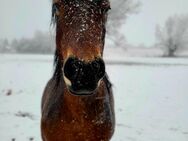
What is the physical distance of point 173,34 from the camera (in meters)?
9.91

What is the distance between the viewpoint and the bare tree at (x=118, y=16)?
1061cm

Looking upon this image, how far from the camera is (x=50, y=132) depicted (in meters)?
1.70

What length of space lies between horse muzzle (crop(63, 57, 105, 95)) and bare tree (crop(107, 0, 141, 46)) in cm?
905

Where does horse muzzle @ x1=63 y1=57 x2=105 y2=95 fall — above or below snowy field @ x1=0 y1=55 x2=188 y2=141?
above

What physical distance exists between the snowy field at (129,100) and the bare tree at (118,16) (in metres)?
2.75

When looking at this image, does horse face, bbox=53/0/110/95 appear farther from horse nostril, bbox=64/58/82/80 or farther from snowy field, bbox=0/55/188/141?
snowy field, bbox=0/55/188/141

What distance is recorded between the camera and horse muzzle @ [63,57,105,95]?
Answer: 49.7 inches

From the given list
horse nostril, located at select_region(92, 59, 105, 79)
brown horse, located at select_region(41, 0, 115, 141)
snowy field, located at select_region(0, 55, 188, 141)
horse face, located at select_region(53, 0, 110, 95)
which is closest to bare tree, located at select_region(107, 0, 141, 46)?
snowy field, located at select_region(0, 55, 188, 141)

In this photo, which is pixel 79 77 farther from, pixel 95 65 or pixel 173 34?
pixel 173 34

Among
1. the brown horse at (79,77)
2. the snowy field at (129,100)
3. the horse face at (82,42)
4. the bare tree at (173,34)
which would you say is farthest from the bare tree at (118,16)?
the horse face at (82,42)

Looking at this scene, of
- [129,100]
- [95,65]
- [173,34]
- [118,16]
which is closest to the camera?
[95,65]

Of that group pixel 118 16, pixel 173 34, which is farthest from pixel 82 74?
pixel 118 16

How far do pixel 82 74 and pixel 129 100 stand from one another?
11.9ft

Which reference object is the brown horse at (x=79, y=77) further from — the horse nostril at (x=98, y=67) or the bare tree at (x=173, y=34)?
the bare tree at (x=173, y=34)
